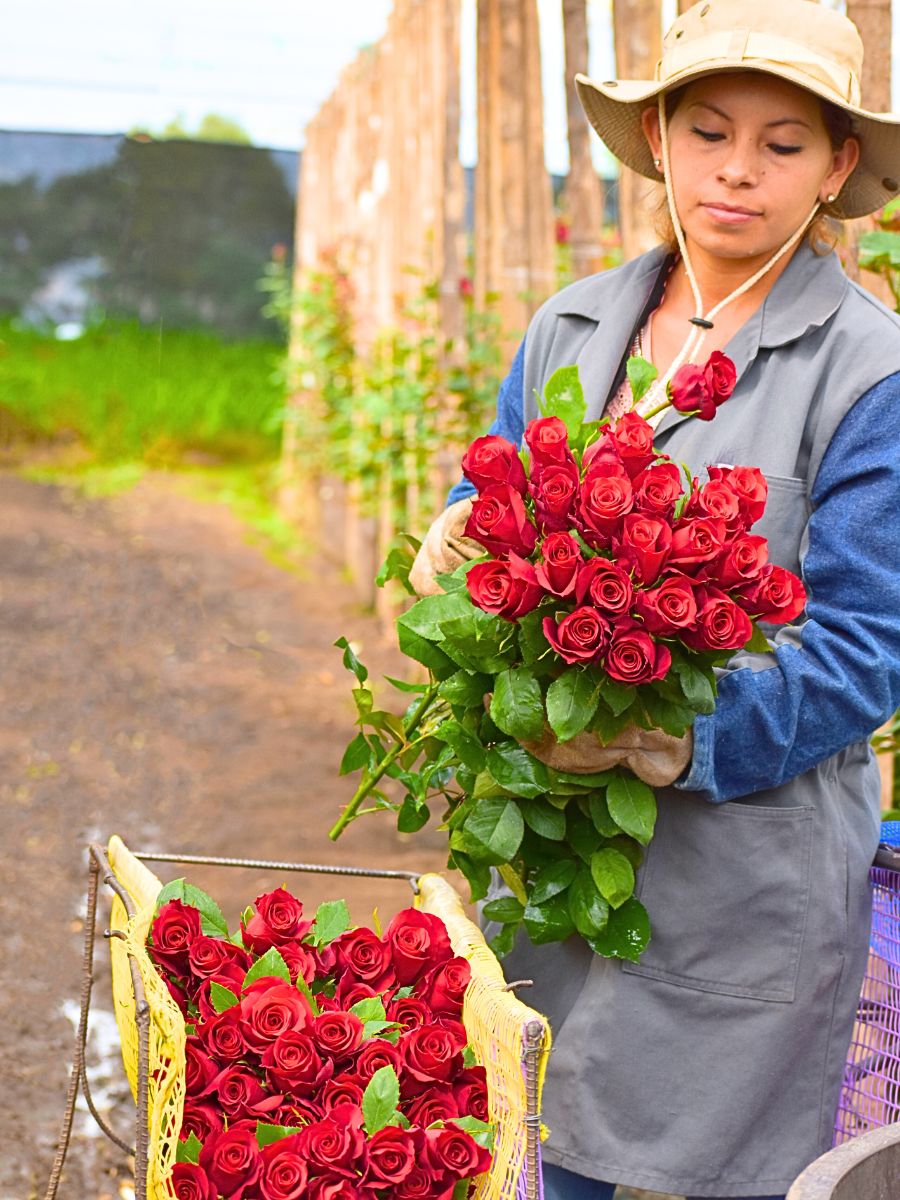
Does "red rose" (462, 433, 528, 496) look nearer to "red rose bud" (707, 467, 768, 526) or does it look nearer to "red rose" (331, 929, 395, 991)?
"red rose bud" (707, 467, 768, 526)

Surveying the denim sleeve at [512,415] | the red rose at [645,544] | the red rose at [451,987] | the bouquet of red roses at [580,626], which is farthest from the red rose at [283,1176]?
the denim sleeve at [512,415]

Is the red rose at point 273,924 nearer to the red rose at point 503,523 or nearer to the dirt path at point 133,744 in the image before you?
the red rose at point 503,523

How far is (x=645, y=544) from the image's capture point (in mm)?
1338

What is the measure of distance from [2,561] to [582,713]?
7.11 metres

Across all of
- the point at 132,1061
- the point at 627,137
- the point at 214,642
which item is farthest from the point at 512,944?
the point at 214,642

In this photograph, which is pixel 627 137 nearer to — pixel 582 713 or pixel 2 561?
pixel 582 713

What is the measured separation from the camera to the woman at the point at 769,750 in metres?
1.61

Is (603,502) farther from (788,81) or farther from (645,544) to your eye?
(788,81)

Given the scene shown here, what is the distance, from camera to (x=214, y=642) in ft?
22.9

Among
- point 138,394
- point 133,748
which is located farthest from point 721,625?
point 138,394

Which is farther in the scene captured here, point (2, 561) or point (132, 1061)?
point (2, 561)

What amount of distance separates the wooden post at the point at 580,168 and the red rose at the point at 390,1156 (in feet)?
10.5

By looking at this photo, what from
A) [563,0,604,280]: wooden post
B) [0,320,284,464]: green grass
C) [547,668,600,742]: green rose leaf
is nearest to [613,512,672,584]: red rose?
[547,668,600,742]: green rose leaf

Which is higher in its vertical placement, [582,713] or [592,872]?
[582,713]
